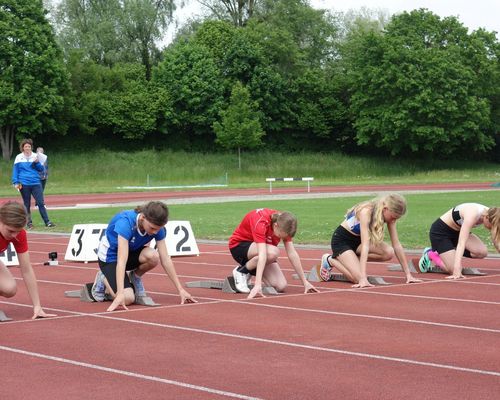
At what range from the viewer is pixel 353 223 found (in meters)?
11.0

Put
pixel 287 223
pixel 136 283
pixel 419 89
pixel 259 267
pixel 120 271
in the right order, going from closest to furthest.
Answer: pixel 120 271, pixel 287 223, pixel 259 267, pixel 136 283, pixel 419 89

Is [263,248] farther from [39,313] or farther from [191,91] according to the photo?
[191,91]

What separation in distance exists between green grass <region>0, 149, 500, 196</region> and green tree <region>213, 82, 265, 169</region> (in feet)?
4.83

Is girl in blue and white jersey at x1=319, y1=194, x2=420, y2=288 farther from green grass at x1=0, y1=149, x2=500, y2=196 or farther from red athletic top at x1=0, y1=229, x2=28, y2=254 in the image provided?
green grass at x1=0, y1=149, x2=500, y2=196

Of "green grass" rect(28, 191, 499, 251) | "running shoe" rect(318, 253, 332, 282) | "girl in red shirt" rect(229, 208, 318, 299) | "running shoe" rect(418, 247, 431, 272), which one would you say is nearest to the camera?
"girl in red shirt" rect(229, 208, 318, 299)

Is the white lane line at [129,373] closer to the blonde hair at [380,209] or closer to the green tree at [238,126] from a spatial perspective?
the blonde hair at [380,209]

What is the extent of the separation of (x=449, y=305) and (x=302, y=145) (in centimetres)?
5678

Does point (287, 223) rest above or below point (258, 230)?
above

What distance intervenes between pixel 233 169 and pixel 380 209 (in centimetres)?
4737

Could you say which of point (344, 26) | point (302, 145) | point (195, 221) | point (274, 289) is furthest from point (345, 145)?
point (274, 289)

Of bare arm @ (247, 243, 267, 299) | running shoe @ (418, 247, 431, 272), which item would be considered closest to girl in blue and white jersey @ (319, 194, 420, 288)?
running shoe @ (418, 247, 431, 272)

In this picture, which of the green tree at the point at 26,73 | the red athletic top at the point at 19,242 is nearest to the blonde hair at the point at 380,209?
the red athletic top at the point at 19,242

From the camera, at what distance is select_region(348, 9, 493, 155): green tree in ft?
195

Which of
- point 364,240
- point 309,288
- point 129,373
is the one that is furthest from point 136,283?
point 129,373
